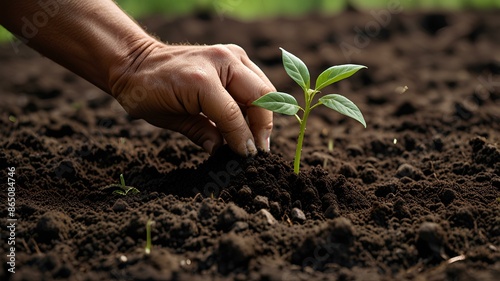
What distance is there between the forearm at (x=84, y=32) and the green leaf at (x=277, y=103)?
0.63m

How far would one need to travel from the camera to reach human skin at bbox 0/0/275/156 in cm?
208

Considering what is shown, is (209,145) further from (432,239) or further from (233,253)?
(432,239)

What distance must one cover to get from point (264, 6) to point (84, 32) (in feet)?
12.4

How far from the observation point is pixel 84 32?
2248 millimetres

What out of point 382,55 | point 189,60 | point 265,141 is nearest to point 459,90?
point 382,55

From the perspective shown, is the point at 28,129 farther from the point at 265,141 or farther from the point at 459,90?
the point at 459,90

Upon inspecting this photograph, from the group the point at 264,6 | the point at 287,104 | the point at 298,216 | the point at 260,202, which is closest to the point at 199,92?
the point at 287,104

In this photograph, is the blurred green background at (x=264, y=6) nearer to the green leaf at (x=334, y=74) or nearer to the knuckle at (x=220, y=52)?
the knuckle at (x=220, y=52)

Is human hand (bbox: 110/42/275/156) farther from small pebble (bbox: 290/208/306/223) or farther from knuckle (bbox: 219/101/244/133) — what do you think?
small pebble (bbox: 290/208/306/223)

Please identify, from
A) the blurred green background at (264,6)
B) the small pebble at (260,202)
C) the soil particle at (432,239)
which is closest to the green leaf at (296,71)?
the small pebble at (260,202)

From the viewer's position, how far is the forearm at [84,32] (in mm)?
Answer: 2242

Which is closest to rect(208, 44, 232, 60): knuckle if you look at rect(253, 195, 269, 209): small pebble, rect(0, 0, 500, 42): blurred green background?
rect(253, 195, 269, 209): small pebble

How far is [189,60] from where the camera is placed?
2139 mm

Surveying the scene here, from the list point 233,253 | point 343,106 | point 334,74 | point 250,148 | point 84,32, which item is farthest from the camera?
point 84,32
